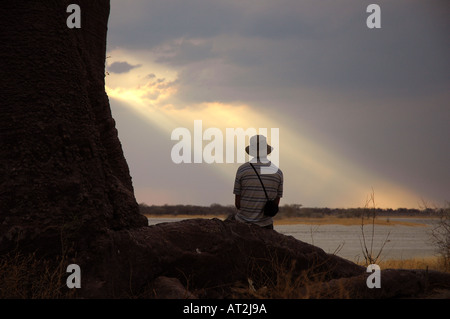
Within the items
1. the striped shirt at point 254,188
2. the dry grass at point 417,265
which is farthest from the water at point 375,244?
the striped shirt at point 254,188

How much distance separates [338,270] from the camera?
21.4 ft

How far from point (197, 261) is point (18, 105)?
266cm

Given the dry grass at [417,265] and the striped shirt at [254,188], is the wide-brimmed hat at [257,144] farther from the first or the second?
the dry grass at [417,265]

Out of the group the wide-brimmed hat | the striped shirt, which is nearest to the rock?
the striped shirt

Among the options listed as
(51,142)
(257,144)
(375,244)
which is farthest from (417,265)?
(375,244)

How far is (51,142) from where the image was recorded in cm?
561

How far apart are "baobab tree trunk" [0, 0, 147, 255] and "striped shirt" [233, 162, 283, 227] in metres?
1.24

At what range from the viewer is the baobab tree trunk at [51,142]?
5.38 meters

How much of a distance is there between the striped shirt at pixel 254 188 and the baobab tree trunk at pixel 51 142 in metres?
1.24

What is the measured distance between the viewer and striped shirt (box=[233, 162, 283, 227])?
6.15 meters

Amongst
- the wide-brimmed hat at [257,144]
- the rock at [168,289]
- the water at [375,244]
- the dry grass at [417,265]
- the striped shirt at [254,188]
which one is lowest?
the water at [375,244]

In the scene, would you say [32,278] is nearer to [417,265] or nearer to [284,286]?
[284,286]

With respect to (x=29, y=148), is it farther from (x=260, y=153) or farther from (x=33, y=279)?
(x=260, y=153)
